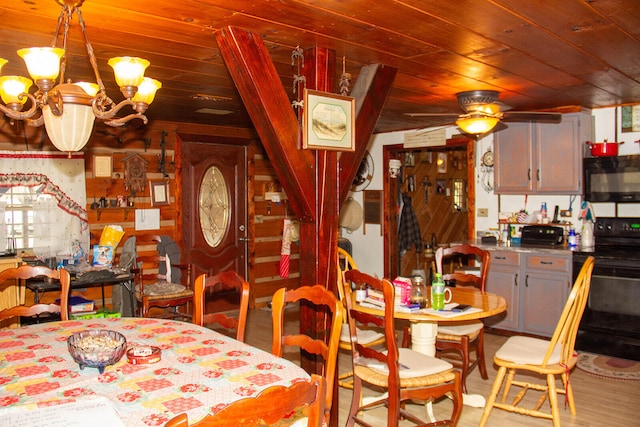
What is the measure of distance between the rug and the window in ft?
15.5

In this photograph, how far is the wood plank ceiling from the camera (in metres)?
2.40

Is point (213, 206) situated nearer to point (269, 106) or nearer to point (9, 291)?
point (9, 291)

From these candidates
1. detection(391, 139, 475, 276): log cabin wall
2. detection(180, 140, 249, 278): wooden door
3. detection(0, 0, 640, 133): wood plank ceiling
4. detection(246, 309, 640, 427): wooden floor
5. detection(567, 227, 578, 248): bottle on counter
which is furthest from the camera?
detection(391, 139, 475, 276): log cabin wall

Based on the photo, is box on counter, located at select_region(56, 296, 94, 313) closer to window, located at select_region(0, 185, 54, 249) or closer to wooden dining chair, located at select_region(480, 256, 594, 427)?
window, located at select_region(0, 185, 54, 249)

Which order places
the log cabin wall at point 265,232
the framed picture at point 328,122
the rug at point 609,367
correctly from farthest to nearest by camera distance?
the log cabin wall at point 265,232
the rug at point 609,367
the framed picture at point 328,122

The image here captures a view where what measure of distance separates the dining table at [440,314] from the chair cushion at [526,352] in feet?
0.73

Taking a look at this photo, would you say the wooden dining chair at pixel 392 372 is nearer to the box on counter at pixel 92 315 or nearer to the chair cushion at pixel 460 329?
the chair cushion at pixel 460 329

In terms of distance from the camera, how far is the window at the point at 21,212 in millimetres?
5035

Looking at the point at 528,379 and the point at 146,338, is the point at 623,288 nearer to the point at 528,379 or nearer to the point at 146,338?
the point at 528,379

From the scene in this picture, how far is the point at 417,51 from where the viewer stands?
310 cm

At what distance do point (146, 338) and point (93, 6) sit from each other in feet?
4.59

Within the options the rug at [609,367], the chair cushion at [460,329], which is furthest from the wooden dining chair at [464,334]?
the rug at [609,367]

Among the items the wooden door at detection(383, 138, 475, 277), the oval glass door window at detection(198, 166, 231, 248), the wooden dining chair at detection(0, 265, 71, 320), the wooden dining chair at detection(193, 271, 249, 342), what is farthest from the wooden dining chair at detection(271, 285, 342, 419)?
the wooden door at detection(383, 138, 475, 277)

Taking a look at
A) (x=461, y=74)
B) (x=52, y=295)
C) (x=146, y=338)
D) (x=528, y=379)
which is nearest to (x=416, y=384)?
(x=146, y=338)
